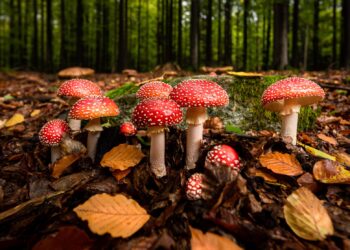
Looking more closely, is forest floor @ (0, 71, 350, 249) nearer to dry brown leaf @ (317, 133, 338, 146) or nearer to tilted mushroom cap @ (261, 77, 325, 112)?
dry brown leaf @ (317, 133, 338, 146)

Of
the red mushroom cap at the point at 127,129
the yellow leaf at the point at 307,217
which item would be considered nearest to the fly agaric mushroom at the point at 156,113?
the red mushroom cap at the point at 127,129

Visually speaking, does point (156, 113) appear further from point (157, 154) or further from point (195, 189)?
point (195, 189)

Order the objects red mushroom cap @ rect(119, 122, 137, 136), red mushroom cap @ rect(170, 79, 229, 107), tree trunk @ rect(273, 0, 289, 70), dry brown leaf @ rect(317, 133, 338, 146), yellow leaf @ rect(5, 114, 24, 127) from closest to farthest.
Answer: red mushroom cap @ rect(170, 79, 229, 107) < red mushroom cap @ rect(119, 122, 137, 136) < dry brown leaf @ rect(317, 133, 338, 146) < yellow leaf @ rect(5, 114, 24, 127) < tree trunk @ rect(273, 0, 289, 70)

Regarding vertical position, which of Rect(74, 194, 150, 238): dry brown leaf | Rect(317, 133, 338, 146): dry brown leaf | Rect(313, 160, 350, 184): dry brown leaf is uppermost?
Rect(317, 133, 338, 146): dry brown leaf

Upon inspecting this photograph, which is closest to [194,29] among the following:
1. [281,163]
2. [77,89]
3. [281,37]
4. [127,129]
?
Answer: [281,37]

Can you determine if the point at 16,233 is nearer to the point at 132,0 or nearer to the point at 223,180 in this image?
the point at 223,180

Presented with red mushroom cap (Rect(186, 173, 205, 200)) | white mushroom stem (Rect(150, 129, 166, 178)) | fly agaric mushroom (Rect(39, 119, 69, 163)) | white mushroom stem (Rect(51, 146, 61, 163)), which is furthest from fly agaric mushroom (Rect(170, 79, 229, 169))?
white mushroom stem (Rect(51, 146, 61, 163))
